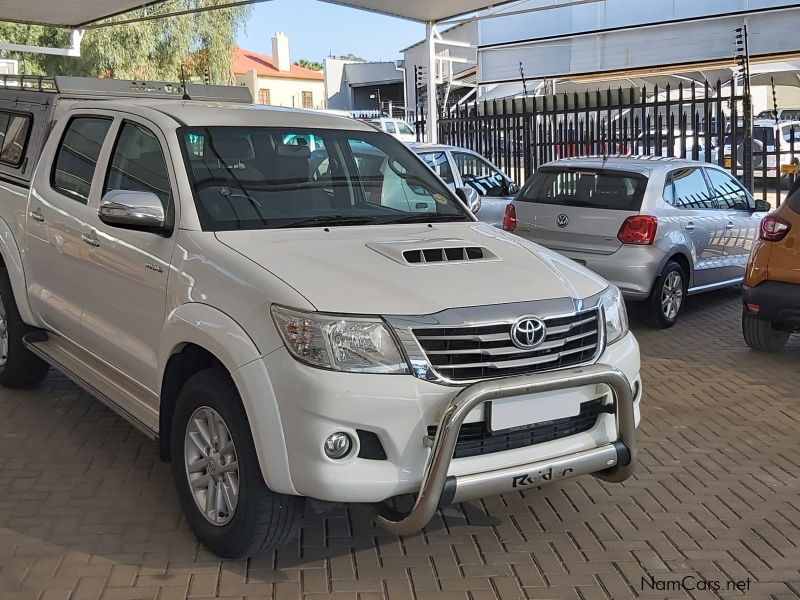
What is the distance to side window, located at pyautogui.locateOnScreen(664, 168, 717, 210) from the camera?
842 centimetres

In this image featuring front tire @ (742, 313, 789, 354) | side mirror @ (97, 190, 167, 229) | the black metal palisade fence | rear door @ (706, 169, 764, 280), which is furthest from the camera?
the black metal palisade fence

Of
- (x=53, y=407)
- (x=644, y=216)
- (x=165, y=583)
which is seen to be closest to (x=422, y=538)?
(x=165, y=583)

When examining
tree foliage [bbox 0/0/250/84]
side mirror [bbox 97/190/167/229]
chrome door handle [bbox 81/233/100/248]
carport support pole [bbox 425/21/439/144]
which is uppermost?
tree foliage [bbox 0/0/250/84]

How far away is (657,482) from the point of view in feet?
15.0

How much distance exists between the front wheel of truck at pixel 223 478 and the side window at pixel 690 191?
19.1ft

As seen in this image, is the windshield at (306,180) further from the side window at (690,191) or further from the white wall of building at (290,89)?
the white wall of building at (290,89)

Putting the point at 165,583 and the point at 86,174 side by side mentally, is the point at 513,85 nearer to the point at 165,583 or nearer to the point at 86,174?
the point at 86,174

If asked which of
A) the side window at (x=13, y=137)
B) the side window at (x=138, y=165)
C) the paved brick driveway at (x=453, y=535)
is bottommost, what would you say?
the paved brick driveway at (x=453, y=535)

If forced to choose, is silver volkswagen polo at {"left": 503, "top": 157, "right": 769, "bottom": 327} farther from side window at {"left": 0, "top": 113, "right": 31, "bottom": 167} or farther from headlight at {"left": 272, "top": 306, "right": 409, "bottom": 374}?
headlight at {"left": 272, "top": 306, "right": 409, "bottom": 374}

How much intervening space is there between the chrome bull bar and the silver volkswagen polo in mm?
4554

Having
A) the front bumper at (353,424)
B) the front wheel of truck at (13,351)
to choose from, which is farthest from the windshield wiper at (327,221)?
the front wheel of truck at (13,351)

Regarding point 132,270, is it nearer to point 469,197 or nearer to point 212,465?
point 212,465

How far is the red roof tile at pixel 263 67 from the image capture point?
62.8 metres

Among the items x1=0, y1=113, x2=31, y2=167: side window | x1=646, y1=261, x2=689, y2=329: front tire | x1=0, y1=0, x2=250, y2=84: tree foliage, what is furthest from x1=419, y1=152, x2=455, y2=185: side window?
x1=0, y1=0, x2=250, y2=84: tree foliage
